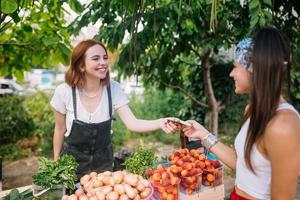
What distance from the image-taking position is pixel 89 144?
2932mm

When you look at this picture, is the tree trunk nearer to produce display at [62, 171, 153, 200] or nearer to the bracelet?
the bracelet

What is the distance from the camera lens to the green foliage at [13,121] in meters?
6.91

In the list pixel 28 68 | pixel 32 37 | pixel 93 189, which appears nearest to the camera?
pixel 93 189

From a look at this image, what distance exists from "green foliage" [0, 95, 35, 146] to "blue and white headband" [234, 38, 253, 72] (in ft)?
19.3

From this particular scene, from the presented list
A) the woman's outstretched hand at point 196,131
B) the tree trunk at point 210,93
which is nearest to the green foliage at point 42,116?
the tree trunk at point 210,93

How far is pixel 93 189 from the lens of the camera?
205cm

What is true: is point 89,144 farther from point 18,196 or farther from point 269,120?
point 269,120

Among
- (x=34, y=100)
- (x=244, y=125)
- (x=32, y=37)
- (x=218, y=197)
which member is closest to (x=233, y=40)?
(x=32, y=37)

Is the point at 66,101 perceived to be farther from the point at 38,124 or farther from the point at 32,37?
the point at 38,124

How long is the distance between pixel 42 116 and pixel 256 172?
6.49m

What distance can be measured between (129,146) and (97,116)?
4.67 m

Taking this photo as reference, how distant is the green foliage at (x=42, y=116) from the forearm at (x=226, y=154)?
17.4 ft

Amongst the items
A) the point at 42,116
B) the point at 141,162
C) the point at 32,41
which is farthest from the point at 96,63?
the point at 42,116

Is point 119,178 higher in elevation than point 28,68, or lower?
lower
